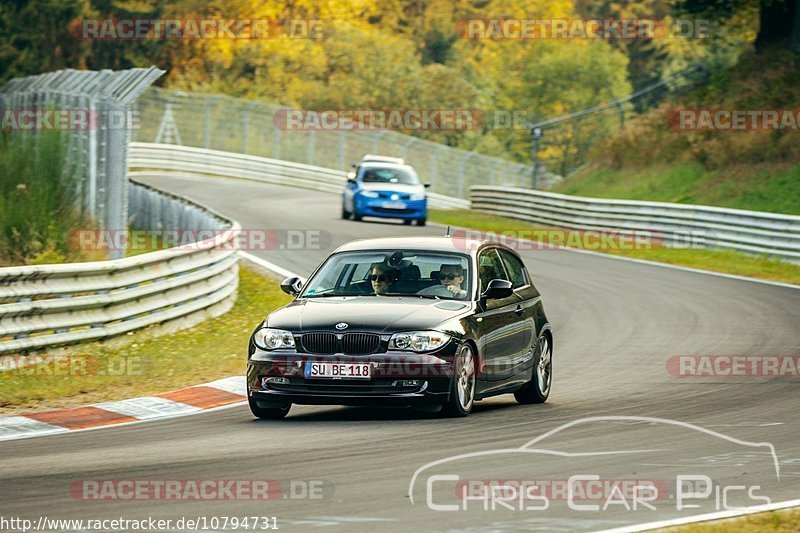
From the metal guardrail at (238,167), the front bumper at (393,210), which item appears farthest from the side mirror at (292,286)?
the metal guardrail at (238,167)

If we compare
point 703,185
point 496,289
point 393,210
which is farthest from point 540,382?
point 703,185

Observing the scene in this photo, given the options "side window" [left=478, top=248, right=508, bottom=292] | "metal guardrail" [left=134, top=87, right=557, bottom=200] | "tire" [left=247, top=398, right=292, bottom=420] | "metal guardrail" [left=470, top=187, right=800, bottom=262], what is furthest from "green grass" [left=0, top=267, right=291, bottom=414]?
"metal guardrail" [left=134, top=87, right=557, bottom=200]

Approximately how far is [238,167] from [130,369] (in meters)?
44.0

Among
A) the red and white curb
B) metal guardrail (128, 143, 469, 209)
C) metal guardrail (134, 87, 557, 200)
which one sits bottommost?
metal guardrail (128, 143, 469, 209)

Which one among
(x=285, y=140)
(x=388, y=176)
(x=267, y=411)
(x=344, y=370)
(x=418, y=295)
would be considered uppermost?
(x=418, y=295)

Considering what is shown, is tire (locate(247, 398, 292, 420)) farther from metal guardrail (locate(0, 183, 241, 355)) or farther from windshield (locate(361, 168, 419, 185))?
windshield (locate(361, 168, 419, 185))

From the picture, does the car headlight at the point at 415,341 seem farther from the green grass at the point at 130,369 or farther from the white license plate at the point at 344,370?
the green grass at the point at 130,369

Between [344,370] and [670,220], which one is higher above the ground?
[344,370]

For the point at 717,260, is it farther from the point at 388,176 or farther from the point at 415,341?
the point at 415,341

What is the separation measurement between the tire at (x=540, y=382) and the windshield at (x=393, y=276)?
48.0 inches

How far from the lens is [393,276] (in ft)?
40.4

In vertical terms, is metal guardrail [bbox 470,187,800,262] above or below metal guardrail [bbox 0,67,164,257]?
below

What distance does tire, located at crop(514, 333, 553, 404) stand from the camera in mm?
12984

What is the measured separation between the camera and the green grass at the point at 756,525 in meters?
7.30
